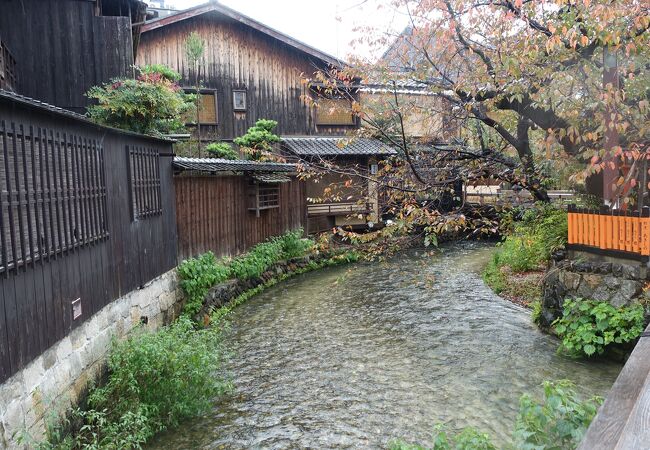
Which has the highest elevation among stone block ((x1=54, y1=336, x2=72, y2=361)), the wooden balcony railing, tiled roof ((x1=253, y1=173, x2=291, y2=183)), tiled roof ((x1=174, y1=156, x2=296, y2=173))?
the wooden balcony railing

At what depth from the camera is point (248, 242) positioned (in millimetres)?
17578

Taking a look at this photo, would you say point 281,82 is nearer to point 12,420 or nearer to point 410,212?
point 410,212

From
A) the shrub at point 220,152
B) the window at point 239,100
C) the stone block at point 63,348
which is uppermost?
the window at point 239,100

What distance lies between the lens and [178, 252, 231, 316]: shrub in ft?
42.6

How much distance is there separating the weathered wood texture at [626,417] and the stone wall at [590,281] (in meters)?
7.51

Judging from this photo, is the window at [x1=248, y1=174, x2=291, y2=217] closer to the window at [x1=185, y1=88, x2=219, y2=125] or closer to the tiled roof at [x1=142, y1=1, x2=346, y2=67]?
the tiled roof at [x1=142, y1=1, x2=346, y2=67]

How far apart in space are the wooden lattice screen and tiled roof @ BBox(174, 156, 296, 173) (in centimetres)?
451

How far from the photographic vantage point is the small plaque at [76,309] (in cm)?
717

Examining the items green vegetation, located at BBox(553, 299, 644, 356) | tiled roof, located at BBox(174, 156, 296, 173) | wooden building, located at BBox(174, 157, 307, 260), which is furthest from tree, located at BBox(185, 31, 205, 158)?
green vegetation, located at BBox(553, 299, 644, 356)

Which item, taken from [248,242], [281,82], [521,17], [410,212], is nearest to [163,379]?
[410,212]

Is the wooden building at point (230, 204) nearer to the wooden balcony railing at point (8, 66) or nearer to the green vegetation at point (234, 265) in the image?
the green vegetation at point (234, 265)

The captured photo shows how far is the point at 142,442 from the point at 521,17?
309 inches

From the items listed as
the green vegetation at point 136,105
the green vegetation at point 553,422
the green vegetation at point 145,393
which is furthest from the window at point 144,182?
the green vegetation at point 553,422

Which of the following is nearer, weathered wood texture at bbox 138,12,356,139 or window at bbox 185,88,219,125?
weathered wood texture at bbox 138,12,356,139
